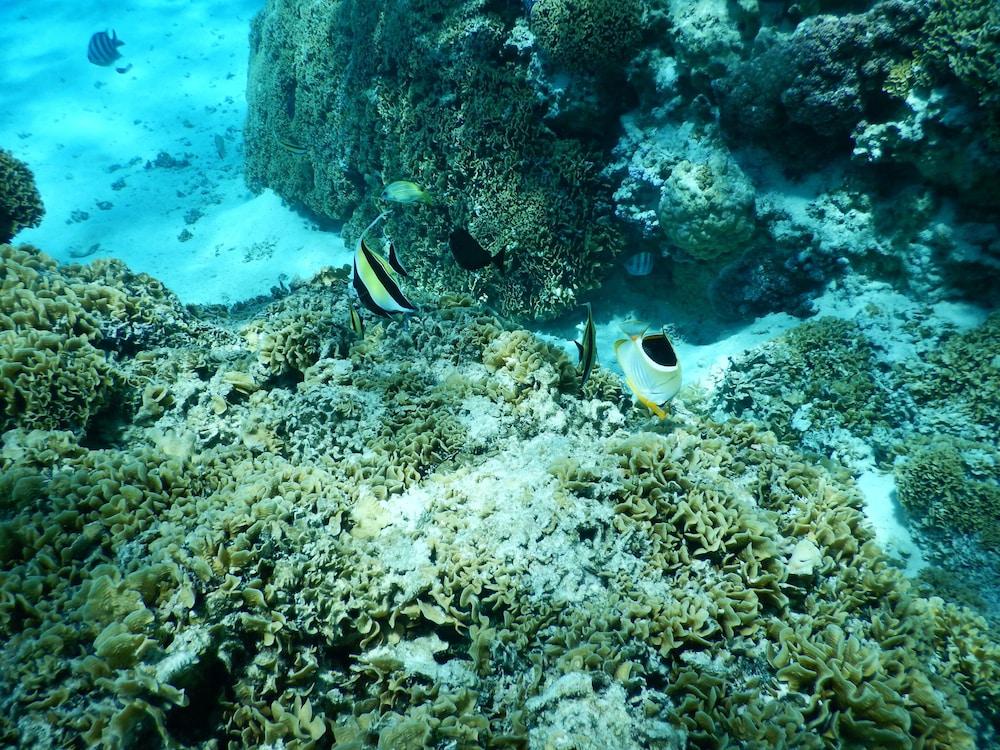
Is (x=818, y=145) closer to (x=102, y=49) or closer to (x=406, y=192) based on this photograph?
(x=406, y=192)

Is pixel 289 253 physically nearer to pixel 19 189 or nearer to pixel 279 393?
pixel 19 189

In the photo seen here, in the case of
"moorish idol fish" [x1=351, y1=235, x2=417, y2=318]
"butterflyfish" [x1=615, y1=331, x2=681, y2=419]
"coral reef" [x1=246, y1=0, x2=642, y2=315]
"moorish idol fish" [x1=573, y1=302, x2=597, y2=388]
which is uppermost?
"coral reef" [x1=246, y1=0, x2=642, y2=315]

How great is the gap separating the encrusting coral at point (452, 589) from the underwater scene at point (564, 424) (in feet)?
0.06

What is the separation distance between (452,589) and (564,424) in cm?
136

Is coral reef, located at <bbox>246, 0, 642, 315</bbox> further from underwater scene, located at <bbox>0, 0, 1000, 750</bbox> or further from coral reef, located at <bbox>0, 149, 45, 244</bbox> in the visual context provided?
coral reef, located at <bbox>0, 149, 45, 244</bbox>

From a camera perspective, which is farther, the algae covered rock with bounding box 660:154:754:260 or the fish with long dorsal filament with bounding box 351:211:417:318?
the algae covered rock with bounding box 660:154:754:260

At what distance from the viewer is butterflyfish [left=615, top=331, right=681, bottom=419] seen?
2457 millimetres

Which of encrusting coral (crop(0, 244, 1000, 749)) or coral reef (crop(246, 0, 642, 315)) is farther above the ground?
coral reef (crop(246, 0, 642, 315))

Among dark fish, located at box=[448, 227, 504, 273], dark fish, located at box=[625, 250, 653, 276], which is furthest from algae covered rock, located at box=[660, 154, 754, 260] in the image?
dark fish, located at box=[448, 227, 504, 273]

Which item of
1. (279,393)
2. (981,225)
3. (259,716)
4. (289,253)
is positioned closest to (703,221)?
(981,225)

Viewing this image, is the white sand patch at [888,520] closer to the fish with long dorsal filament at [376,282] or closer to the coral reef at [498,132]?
the coral reef at [498,132]

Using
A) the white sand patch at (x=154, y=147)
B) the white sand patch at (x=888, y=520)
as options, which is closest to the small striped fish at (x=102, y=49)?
the white sand patch at (x=154, y=147)

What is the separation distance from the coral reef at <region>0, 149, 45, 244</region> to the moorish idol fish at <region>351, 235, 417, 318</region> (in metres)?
7.52

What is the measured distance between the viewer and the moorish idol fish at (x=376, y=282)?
8.25 feet
